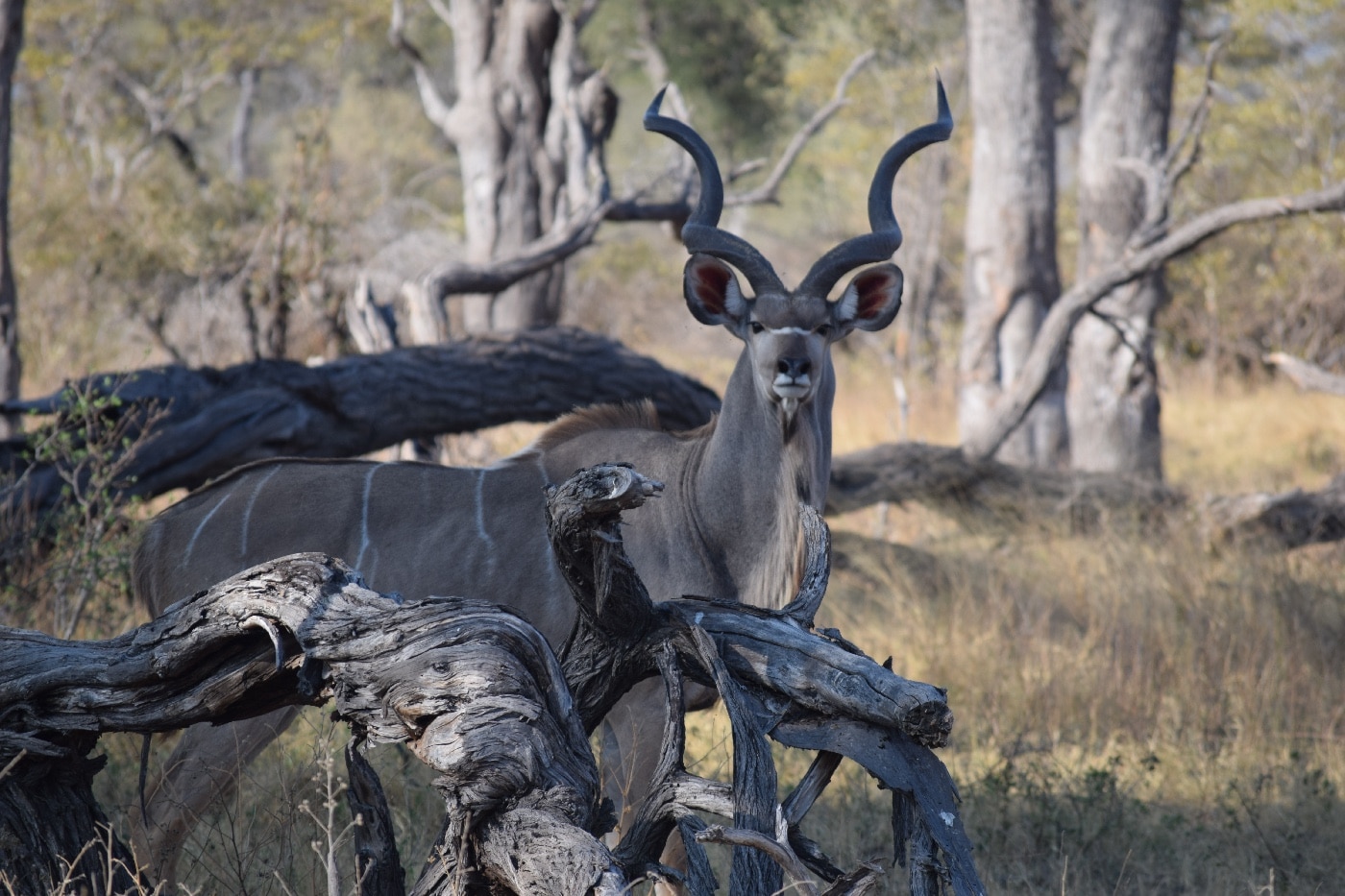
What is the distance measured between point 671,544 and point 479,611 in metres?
1.28

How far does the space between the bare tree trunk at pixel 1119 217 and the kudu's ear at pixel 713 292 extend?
513cm

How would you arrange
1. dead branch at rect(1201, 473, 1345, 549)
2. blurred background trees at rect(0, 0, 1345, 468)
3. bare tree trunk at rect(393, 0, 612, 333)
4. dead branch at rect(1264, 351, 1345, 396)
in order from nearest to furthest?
1. dead branch at rect(1201, 473, 1345, 549)
2. dead branch at rect(1264, 351, 1345, 396)
3. bare tree trunk at rect(393, 0, 612, 333)
4. blurred background trees at rect(0, 0, 1345, 468)

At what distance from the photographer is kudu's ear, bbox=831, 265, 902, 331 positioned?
3.40 m

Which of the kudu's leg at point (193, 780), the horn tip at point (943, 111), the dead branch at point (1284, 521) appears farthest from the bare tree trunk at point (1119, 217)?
the kudu's leg at point (193, 780)

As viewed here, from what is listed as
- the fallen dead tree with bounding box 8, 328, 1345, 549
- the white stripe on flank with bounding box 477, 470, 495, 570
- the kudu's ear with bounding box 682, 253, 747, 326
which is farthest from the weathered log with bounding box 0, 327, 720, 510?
the kudu's ear with bounding box 682, 253, 747, 326

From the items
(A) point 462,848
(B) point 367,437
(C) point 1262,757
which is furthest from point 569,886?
(B) point 367,437

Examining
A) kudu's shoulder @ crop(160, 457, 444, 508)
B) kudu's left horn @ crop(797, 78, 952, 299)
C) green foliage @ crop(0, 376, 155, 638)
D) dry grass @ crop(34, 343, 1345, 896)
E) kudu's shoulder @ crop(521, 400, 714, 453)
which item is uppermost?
kudu's left horn @ crop(797, 78, 952, 299)

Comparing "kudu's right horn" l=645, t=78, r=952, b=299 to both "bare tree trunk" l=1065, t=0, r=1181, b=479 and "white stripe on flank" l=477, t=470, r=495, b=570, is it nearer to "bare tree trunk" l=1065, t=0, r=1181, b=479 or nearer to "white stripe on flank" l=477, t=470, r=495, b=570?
"white stripe on flank" l=477, t=470, r=495, b=570

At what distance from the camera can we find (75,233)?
31.7ft

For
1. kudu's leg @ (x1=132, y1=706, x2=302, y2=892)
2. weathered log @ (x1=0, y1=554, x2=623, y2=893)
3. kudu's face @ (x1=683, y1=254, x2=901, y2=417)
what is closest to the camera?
weathered log @ (x1=0, y1=554, x2=623, y2=893)

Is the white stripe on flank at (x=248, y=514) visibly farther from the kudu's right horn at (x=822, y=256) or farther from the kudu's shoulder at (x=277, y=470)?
the kudu's right horn at (x=822, y=256)

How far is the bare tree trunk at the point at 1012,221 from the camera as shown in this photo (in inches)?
317

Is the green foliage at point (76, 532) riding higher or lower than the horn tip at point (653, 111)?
lower

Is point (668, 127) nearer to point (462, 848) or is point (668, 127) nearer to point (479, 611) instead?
point (479, 611)
